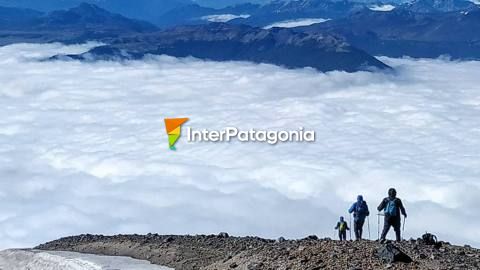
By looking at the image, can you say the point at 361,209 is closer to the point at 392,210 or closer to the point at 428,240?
the point at 392,210

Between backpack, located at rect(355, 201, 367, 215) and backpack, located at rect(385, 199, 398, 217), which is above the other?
backpack, located at rect(385, 199, 398, 217)

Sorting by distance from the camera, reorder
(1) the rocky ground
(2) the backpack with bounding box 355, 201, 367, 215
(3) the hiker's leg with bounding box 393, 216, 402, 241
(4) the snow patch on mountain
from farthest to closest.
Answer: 1. (2) the backpack with bounding box 355, 201, 367, 215
2. (4) the snow patch on mountain
3. (3) the hiker's leg with bounding box 393, 216, 402, 241
4. (1) the rocky ground

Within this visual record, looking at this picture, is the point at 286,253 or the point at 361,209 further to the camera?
the point at 361,209

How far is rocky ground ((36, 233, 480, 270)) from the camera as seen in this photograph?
2116cm

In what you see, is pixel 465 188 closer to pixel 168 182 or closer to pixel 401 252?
pixel 168 182

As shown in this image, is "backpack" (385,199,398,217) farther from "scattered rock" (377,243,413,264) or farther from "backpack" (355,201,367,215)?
"scattered rock" (377,243,413,264)

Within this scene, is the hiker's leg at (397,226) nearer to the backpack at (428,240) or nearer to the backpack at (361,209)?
the backpack at (428,240)

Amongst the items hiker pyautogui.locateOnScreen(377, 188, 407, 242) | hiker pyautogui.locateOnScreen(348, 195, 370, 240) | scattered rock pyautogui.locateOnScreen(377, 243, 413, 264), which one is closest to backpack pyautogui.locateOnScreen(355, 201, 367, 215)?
hiker pyautogui.locateOnScreen(348, 195, 370, 240)


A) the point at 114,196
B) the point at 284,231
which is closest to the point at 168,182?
the point at 114,196

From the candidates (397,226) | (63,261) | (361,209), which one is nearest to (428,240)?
(397,226)

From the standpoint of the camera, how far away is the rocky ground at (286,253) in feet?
69.4

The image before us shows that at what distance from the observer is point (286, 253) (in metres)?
22.9

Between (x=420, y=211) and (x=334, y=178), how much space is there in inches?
1148

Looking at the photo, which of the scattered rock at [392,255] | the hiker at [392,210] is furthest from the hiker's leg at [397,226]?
the scattered rock at [392,255]
